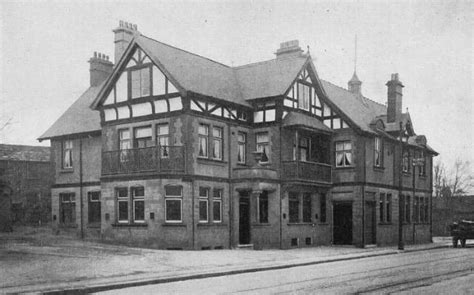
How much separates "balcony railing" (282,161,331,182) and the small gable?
2.91 metres

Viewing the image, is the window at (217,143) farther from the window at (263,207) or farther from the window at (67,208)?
the window at (67,208)

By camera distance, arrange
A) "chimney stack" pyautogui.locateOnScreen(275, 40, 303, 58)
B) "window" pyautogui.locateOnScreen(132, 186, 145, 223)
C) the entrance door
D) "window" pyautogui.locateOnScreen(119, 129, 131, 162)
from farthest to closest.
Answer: "chimney stack" pyautogui.locateOnScreen(275, 40, 303, 58) < the entrance door < "window" pyautogui.locateOnScreen(119, 129, 131, 162) < "window" pyautogui.locateOnScreen(132, 186, 145, 223)

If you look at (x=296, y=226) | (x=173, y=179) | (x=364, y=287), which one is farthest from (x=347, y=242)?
(x=364, y=287)

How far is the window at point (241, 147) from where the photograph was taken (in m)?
31.4

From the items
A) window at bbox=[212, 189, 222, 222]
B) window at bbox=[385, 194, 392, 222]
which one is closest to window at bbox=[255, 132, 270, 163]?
window at bbox=[212, 189, 222, 222]

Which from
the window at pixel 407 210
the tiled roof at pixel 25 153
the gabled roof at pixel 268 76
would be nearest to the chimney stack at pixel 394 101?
the window at pixel 407 210

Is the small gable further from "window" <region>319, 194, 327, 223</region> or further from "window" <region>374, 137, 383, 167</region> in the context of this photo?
"window" <region>319, 194, 327, 223</region>

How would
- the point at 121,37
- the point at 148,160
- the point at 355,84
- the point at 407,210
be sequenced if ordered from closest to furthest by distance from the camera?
the point at 148,160 < the point at 121,37 < the point at 407,210 < the point at 355,84

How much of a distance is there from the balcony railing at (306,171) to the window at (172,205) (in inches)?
270

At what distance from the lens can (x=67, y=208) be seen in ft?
117

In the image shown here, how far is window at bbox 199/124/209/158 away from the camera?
28.7 meters

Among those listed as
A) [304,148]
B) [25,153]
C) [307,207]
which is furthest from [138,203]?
[25,153]

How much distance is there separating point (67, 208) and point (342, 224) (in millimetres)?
17024

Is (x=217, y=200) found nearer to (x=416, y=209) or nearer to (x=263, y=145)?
(x=263, y=145)
